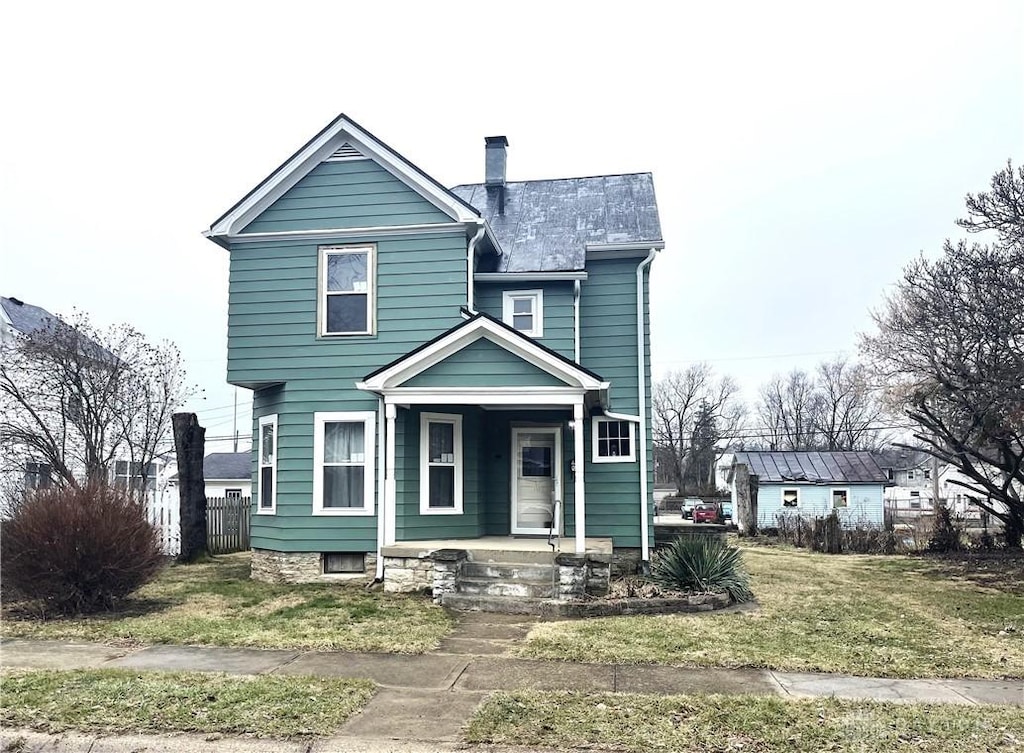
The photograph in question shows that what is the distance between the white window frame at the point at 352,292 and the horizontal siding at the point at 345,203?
0.40 m

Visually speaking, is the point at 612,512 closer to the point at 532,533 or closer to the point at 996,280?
the point at 532,533

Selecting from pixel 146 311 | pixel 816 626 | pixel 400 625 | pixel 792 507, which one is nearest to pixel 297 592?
pixel 400 625

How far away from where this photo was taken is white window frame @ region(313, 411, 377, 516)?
13055mm

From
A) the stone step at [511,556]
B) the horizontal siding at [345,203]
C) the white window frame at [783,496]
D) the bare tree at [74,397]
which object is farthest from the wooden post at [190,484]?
the white window frame at [783,496]

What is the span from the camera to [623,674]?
23.5 feet

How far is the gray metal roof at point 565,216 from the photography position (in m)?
14.6

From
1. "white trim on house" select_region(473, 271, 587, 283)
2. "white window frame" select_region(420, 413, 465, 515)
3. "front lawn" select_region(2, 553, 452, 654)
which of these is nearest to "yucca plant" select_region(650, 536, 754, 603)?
"front lawn" select_region(2, 553, 452, 654)

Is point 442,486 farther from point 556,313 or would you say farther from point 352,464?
point 556,313

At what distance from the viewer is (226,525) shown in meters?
19.0

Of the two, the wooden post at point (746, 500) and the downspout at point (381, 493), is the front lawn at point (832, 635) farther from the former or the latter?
the wooden post at point (746, 500)

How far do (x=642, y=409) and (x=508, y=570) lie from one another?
14.3 ft

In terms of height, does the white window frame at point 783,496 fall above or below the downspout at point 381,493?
below

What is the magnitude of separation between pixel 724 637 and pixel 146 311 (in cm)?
2667

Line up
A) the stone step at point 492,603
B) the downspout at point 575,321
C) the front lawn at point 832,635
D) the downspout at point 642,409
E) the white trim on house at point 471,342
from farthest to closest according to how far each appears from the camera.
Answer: the downspout at point 575,321 → the downspout at point 642,409 → the white trim on house at point 471,342 → the stone step at point 492,603 → the front lawn at point 832,635
